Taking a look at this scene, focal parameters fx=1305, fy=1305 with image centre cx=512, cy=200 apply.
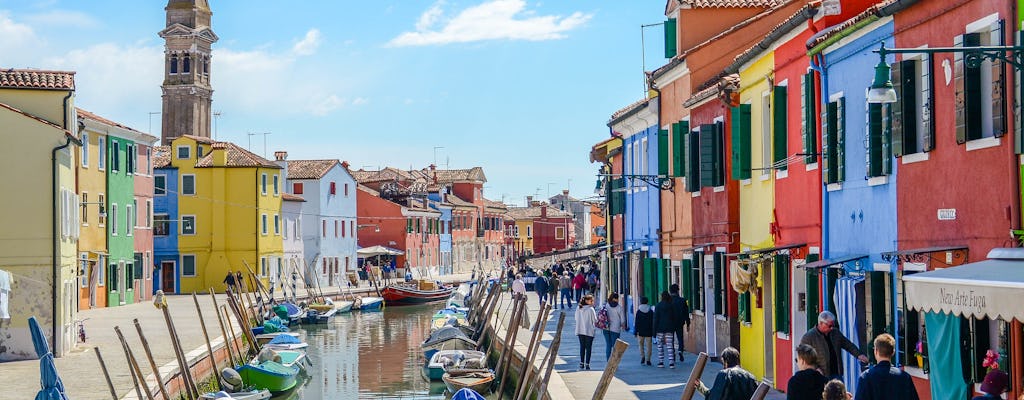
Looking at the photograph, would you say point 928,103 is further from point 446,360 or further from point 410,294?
point 410,294

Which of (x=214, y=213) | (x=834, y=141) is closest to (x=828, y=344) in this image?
(x=834, y=141)

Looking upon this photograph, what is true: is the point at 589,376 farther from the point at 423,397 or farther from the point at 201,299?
the point at 201,299

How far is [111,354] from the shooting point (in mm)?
29438

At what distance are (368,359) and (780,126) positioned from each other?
2012 centimetres

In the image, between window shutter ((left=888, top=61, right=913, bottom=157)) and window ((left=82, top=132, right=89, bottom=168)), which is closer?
window shutter ((left=888, top=61, right=913, bottom=157))

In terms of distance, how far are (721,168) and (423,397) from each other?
8843 mm

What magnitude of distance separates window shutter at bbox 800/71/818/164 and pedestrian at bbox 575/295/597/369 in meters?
6.70

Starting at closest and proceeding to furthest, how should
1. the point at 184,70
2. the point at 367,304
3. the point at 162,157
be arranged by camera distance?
the point at 367,304 < the point at 162,157 < the point at 184,70

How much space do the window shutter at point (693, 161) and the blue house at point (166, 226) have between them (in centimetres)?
4251

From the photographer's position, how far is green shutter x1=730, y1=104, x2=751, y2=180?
20.8 metres

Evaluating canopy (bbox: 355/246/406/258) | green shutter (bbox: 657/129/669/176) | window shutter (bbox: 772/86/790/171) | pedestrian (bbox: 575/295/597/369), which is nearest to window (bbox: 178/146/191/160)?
canopy (bbox: 355/246/406/258)

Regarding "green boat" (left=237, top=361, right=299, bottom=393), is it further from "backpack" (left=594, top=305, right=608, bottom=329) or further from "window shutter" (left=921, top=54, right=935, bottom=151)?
"window shutter" (left=921, top=54, right=935, bottom=151)

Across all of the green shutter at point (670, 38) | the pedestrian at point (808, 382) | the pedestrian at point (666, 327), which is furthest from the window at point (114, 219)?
the pedestrian at point (808, 382)

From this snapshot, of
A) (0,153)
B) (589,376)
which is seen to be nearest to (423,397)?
(589,376)
